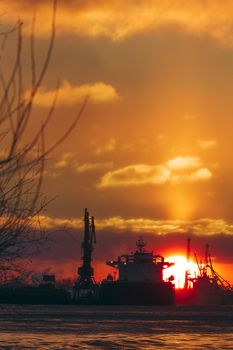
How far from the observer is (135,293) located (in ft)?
595

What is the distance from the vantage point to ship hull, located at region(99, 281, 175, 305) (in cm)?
18100

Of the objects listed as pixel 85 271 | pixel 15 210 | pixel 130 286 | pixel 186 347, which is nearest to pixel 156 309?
pixel 130 286

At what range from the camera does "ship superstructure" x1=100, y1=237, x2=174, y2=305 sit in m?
182

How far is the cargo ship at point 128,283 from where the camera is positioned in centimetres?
17300

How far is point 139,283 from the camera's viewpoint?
182 meters

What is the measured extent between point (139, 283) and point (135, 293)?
2.40 m

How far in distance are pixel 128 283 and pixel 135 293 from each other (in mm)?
2870

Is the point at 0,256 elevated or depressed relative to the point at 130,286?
depressed

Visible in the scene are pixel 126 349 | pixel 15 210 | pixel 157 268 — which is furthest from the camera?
pixel 157 268

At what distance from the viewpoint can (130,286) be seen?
182 meters

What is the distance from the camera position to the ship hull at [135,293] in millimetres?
181000

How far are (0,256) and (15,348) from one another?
40.4 meters

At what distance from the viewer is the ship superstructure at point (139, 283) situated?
596 feet

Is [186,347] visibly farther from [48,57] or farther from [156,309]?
[156,309]
